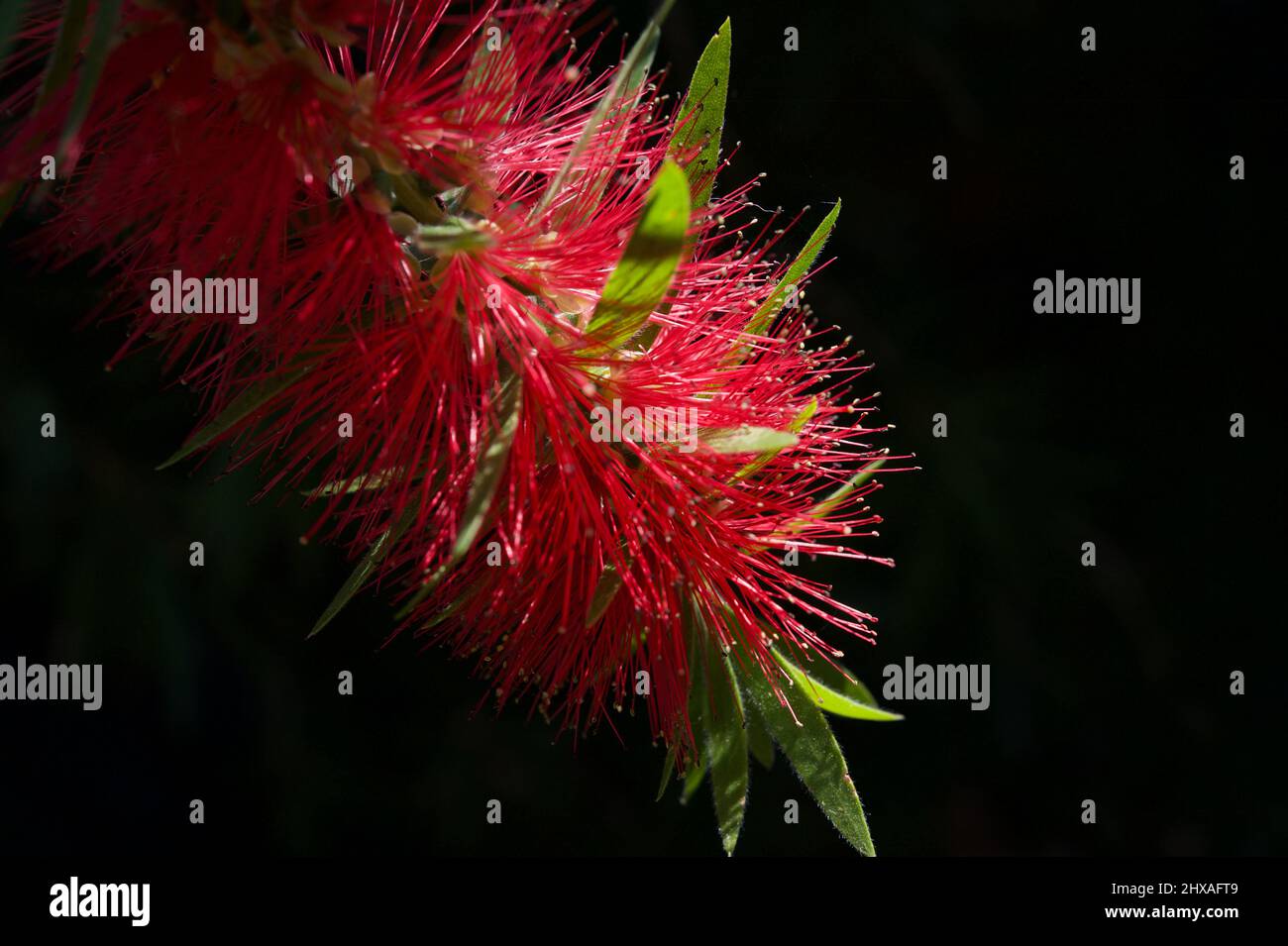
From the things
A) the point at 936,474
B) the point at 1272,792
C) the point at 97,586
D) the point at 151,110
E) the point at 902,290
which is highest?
the point at 902,290

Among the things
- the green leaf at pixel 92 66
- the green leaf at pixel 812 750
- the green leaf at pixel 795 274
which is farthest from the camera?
the green leaf at pixel 812 750

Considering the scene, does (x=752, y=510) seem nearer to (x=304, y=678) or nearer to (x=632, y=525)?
(x=632, y=525)

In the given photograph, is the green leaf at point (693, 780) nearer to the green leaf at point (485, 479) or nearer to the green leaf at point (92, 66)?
the green leaf at point (485, 479)

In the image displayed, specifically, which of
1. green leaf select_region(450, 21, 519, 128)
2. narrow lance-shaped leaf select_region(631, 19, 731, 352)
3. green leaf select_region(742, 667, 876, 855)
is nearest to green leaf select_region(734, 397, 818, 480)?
narrow lance-shaped leaf select_region(631, 19, 731, 352)

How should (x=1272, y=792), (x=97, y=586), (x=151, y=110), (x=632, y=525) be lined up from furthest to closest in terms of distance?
1. (x=1272, y=792)
2. (x=97, y=586)
3. (x=632, y=525)
4. (x=151, y=110)

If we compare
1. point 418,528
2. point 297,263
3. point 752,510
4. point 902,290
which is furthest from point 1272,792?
point 297,263

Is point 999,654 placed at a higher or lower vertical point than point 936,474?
lower

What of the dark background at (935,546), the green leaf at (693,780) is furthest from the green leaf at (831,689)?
the dark background at (935,546)

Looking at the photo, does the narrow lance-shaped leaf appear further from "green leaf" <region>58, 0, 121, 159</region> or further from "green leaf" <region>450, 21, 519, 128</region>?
"green leaf" <region>58, 0, 121, 159</region>
